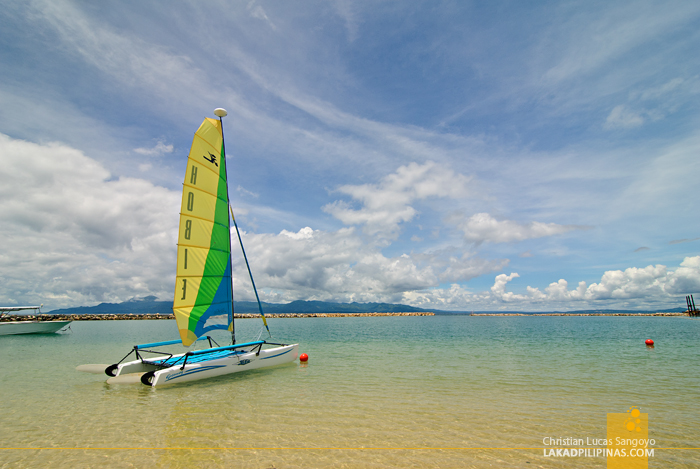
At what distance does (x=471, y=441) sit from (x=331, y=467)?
3311 millimetres

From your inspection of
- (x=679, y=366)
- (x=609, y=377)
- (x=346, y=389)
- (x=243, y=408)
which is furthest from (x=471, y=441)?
(x=679, y=366)

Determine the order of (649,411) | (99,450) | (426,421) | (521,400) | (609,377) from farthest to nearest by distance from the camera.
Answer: (609,377) → (521,400) → (649,411) → (426,421) → (99,450)

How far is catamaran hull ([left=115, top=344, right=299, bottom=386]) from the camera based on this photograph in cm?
1254

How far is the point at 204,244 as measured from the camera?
1467cm

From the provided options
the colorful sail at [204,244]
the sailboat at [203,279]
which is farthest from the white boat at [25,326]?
the colorful sail at [204,244]

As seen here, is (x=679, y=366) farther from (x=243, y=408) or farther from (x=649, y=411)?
(x=243, y=408)

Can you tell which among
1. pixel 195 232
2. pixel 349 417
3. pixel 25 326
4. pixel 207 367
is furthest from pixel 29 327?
pixel 349 417

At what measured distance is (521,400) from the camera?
416 inches

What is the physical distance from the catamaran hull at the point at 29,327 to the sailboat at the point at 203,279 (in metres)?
41.8

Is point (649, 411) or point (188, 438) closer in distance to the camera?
point (188, 438)

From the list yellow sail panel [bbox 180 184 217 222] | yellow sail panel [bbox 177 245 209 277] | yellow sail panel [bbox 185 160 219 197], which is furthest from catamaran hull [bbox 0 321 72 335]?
yellow sail panel [bbox 185 160 219 197]

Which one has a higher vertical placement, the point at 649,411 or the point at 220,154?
the point at 220,154

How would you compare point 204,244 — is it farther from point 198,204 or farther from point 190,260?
point 198,204

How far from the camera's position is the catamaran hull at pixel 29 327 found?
40.3 metres
